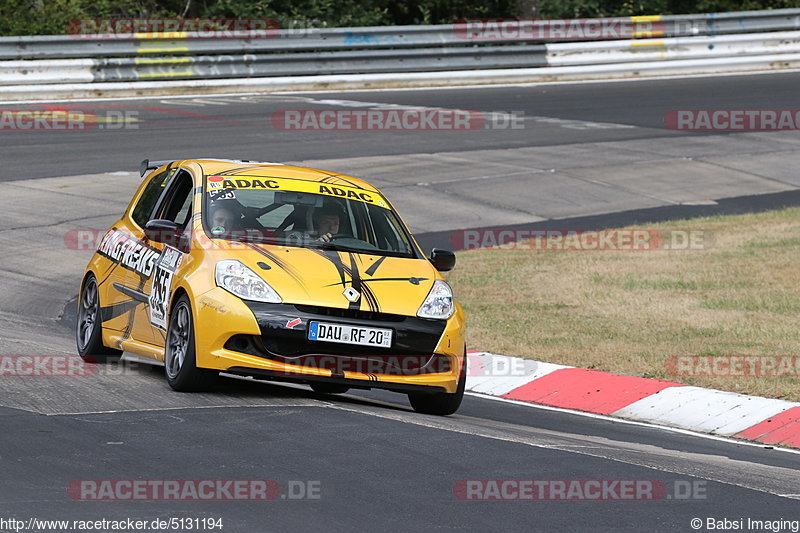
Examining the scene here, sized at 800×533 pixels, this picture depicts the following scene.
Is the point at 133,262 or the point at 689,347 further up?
the point at 133,262

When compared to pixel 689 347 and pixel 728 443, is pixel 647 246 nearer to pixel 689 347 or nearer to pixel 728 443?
pixel 689 347

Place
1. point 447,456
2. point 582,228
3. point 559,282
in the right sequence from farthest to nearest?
point 582,228, point 559,282, point 447,456

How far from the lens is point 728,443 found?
9227mm

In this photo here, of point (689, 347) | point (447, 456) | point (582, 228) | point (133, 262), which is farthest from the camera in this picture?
point (582, 228)

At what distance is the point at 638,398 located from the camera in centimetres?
1048

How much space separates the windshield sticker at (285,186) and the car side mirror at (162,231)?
429 millimetres

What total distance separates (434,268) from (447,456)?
266 centimetres

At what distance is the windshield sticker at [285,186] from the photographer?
32.2 ft

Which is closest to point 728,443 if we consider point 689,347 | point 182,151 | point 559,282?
point 689,347
